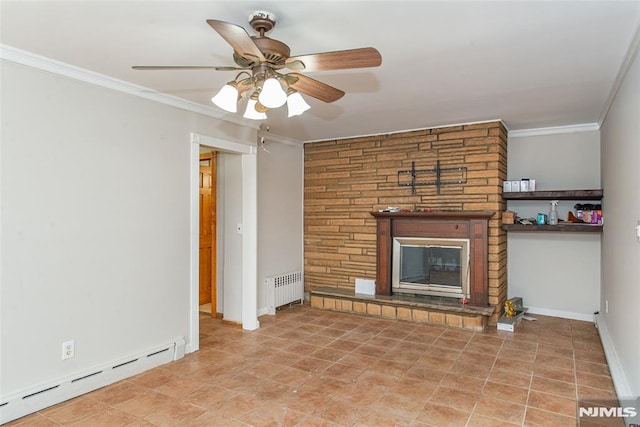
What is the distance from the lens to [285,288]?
5328 mm

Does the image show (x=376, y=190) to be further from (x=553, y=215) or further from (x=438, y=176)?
(x=553, y=215)

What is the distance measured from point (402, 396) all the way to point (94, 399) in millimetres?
2239

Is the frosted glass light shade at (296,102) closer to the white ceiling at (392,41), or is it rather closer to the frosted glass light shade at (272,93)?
the frosted glass light shade at (272,93)

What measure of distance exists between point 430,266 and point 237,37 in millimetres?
3941

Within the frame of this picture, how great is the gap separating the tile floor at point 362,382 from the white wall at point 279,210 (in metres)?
1.06

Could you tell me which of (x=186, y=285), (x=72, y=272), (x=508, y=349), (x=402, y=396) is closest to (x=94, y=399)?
(x=72, y=272)

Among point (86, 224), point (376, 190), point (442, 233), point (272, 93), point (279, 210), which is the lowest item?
point (442, 233)

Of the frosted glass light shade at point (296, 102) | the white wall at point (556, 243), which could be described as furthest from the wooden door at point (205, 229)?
the white wall at point (556, 243)

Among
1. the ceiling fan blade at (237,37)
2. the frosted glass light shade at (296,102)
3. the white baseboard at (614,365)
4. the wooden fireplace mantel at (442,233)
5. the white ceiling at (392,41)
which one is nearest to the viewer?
the ceiling fan blade at (237,37)

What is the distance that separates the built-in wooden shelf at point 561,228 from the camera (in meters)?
4.30

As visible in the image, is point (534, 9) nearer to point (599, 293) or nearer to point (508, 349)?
point (508, 349)

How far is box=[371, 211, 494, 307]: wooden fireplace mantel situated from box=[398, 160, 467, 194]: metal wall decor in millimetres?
404

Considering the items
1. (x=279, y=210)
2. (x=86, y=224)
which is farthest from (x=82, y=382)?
(x=279, y=210)

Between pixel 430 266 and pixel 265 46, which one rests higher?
pixel 265 46
